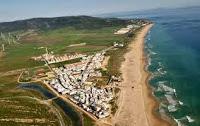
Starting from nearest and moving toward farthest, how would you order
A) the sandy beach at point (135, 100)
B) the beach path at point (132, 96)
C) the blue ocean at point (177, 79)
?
the sandy beach at point (135, 100) < the beach path at point (132, 96) < the blue ocean at point (177, 79)

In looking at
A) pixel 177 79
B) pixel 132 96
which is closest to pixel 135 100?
pixel 132 96

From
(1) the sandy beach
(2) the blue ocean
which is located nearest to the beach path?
(1) the sandy beach

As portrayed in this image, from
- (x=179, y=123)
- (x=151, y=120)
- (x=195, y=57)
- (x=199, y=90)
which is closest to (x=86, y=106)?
(x=151, y=120)

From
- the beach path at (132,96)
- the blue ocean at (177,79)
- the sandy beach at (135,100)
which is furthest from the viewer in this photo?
the blue ocean at (177,79)

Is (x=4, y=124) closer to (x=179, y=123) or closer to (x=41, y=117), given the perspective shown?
(x=41, y=117)

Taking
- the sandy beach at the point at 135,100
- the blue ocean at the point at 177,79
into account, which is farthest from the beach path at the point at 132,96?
the blue ocean at the point at 177,79

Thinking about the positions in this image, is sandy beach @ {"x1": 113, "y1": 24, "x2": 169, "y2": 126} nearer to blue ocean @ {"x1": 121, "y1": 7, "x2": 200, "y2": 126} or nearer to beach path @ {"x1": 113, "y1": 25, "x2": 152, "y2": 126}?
beach path @ {"x1": 113, "y1": 25, "x2": 152, "y2": 126}

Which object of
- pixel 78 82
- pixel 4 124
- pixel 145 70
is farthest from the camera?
pixel 145 70

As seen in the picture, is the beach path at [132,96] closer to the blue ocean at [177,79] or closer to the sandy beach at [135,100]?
the sandy beach at [135,100]

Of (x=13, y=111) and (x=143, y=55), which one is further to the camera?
(x=143, y=55)
